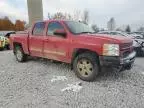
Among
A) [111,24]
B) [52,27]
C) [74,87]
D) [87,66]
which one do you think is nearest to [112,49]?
[87,66]

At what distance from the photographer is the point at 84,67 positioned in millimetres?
5875

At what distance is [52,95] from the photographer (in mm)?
4820

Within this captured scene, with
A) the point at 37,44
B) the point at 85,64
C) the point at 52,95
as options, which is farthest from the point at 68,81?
the point at 37,44

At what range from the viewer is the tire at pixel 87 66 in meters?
5.64

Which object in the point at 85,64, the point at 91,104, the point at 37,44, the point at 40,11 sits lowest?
the point at 91,104

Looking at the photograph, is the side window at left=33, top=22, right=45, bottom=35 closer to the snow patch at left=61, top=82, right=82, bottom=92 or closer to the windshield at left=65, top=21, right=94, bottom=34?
the windshield at left=65, top=21, right=94, bottom=34

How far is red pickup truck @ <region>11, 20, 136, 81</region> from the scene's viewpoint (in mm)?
5348

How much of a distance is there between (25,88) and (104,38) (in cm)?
249

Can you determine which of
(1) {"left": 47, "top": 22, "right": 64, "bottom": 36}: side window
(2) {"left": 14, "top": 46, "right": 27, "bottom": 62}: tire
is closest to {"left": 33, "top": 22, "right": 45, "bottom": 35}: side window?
(1) {"left": 47, "top": 22, "right": 64, "bottom": 36}: side window

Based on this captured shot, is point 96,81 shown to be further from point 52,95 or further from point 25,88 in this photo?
point 25,88

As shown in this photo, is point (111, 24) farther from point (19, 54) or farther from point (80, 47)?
point (80, 47)

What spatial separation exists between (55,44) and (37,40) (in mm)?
1098

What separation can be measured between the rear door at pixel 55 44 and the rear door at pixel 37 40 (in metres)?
0.32

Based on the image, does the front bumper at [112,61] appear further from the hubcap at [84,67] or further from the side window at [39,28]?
the side window at [39,28]
